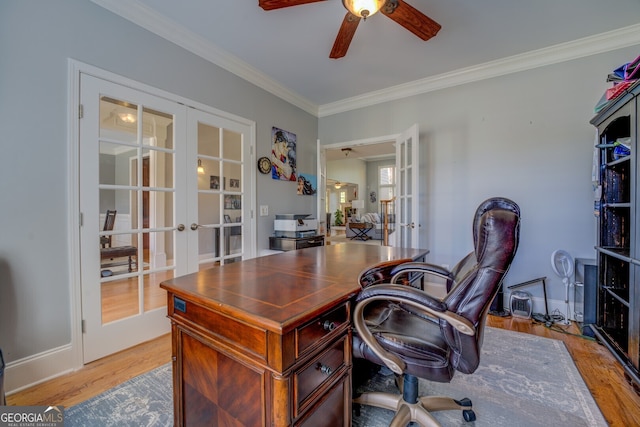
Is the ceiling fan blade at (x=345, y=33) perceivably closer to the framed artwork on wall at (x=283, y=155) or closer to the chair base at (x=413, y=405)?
the framed artwork on wall at (x=283, y=155)

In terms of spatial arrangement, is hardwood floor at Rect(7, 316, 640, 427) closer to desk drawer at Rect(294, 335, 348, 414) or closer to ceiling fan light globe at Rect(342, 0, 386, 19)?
desk drawer at Rect(294, 335, 348, 414)

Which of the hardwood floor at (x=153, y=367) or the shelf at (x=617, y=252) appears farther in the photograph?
the shelf at (x=617, y=252)

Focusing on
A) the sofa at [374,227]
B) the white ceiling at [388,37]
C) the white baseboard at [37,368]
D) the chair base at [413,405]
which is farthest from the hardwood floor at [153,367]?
the sofa at [374,227]

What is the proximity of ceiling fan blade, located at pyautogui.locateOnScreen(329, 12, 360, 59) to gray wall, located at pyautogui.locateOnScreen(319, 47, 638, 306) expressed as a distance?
1.76 meters

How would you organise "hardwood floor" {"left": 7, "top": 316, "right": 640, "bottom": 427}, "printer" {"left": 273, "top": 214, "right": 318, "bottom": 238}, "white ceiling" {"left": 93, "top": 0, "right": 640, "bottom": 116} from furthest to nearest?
"printer" {"left": 273, "top": 214, "right": 318, "bottom": 238} < "white ceiling" {"left": 93, "top": 0, "right": 640, "bottom": 116} < "hardwood floor" {"left": 7, "top": 316, "right": 640, "bottom": 427}

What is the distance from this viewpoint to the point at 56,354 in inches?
69.7

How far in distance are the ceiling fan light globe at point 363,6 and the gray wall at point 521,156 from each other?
2.11 m

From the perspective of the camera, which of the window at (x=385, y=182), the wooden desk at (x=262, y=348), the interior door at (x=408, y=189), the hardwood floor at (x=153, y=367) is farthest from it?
the window at (x=385, y=182)

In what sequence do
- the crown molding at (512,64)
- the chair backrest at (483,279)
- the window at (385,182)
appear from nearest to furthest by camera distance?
the chair backrest at (483,279) → the crown molding at (512,64) → the window at (385,182)

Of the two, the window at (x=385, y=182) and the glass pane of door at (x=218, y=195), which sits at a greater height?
the window at (x=385, y=182)

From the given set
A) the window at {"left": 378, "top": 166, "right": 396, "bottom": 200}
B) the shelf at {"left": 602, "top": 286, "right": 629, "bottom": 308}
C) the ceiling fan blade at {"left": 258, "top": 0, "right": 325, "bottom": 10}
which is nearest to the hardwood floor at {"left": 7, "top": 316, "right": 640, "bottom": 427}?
the shelf at {"left": 602, "top": 286, "right": 629, "bottom": 308}

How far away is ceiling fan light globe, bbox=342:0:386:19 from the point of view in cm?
158

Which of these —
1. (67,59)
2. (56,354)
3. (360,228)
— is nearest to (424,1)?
(67,59)

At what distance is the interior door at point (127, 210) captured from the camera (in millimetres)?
1928
